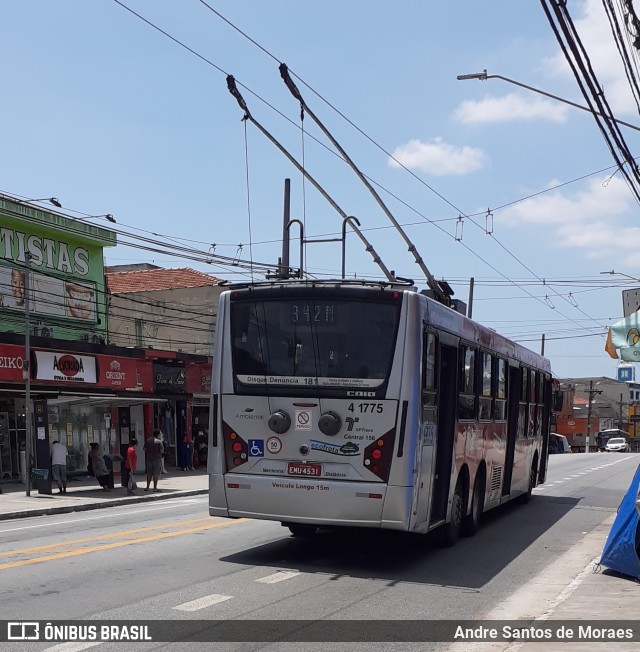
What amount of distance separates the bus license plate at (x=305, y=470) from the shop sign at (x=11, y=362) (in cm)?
1994

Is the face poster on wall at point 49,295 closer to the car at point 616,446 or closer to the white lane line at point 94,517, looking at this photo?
the white lane line at point 94,517

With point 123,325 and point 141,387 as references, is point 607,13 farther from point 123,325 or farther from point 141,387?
point 123,325

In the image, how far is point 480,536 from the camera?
48.4ft

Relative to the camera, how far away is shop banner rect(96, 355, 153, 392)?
33156 mm

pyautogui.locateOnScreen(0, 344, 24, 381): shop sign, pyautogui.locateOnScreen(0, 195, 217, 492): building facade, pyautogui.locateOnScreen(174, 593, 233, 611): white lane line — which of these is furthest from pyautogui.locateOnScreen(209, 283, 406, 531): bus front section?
pyautogui.locateOnScreen(0, 344, 24, 381): shop sign

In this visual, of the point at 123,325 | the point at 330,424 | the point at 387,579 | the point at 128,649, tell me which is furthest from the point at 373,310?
the point at 123,325

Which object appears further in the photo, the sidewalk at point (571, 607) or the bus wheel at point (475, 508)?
the bus wheel at point (475, 508)

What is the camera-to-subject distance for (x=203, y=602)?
8.68 m

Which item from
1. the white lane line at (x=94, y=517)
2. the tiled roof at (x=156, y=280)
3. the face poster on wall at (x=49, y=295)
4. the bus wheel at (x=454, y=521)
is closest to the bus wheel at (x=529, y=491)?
the bus wheel at (x=454, y=521)

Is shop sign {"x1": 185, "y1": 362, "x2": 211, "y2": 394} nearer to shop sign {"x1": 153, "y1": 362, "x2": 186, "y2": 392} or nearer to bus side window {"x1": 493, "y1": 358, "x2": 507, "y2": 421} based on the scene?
shop sign {"x1": 153, "y1": 362, "x2": 186, "y2": 392}

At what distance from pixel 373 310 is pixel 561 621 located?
410cm

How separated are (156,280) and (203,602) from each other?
44.2 m

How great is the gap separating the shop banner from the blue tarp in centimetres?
2501

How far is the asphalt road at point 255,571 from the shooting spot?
841 centimetres
